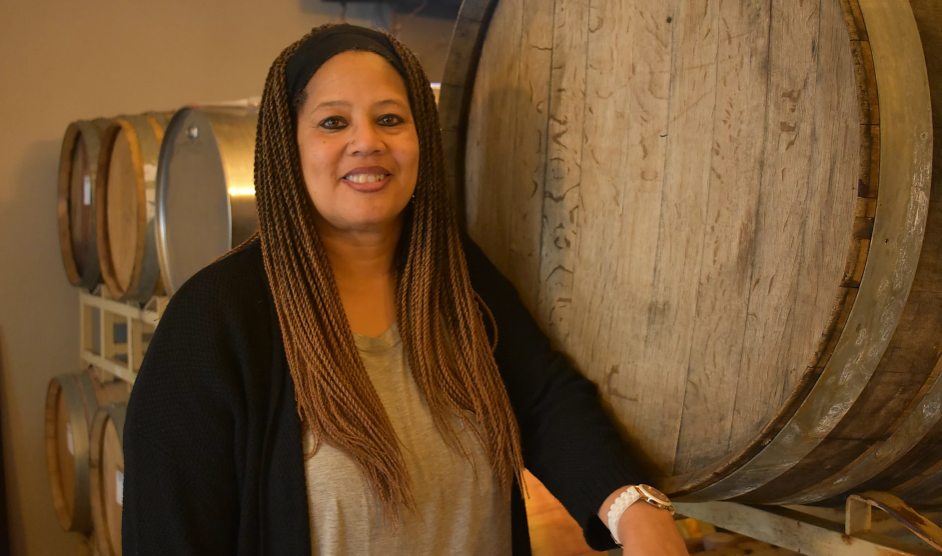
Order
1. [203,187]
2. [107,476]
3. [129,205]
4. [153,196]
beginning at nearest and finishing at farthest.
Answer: [203,187], [153,196], [129,205], [107,476]

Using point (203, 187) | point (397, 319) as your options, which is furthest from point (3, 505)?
point (397, 319)

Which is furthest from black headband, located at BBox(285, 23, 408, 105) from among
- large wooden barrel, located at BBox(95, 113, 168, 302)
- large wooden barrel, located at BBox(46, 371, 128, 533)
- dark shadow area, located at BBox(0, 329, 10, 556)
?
dark shadow area, located at BBox(0, 329, 10, 556)

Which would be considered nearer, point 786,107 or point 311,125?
point 786,107

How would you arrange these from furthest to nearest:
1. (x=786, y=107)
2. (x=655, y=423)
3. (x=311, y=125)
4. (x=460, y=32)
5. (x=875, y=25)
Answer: (x=460, y=32) → (x=311, y=125) → (x=655, y=423) → (x=786, y=107) → (x=875, y=25)

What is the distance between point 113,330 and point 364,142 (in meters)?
2.18

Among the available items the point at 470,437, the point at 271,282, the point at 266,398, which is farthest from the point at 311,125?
the point at 470,437

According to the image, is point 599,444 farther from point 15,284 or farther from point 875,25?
point 15,284

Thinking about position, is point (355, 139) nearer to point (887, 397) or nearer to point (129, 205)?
point (887, 397)

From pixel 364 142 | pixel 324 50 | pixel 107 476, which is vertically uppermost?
pixel 324 50

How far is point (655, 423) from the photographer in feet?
3.71

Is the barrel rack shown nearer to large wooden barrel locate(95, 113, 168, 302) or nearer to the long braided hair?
large wooden barrel locate(95, 113, 168, 302)

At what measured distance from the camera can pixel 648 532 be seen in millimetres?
1053

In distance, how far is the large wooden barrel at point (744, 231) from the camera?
772mm

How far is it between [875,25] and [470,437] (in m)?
0.90
